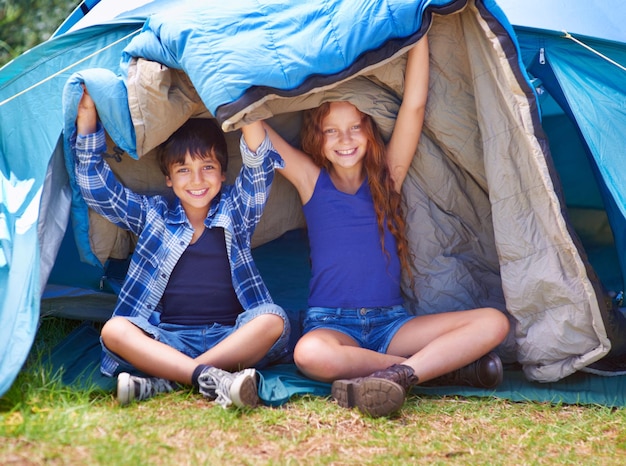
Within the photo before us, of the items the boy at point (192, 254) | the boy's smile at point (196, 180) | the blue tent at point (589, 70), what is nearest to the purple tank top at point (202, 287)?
the boy at point (192, 254)

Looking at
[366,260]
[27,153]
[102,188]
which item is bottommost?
[366,260]

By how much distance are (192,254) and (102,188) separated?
1.17ft

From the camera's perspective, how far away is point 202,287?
2629 mm

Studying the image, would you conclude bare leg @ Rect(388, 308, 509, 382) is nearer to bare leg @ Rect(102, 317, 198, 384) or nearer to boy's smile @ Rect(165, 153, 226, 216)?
bare leg @ Rect(102, 317, 198, 384)

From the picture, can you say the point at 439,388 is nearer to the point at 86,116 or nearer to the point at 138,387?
the point at 138,387

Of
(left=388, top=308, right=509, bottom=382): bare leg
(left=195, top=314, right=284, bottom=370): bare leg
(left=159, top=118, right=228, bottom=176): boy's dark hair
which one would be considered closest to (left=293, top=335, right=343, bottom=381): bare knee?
(left=195, top=314, right=284, bottom=370): bare leg

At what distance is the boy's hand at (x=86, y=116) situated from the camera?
7.85 feet

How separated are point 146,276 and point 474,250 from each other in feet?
3.67

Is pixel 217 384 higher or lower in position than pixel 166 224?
lower

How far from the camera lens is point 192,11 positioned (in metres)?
2.36

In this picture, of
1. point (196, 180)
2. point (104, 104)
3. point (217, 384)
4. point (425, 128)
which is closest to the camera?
point (217, 384)

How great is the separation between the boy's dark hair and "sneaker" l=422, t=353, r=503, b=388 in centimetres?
100

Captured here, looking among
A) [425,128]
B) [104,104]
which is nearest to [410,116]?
[425,128]

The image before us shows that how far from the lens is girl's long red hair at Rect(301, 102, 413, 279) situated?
267 cm
